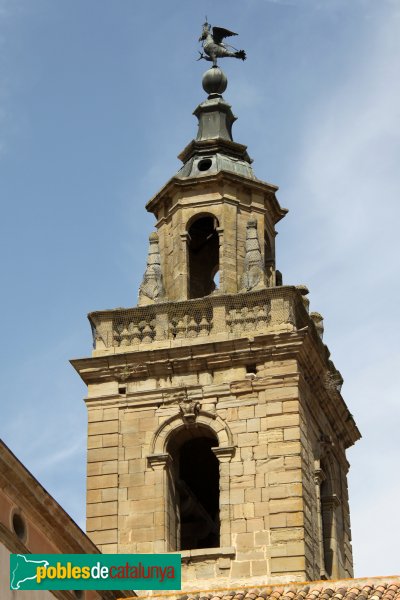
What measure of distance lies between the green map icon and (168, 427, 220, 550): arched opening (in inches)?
312

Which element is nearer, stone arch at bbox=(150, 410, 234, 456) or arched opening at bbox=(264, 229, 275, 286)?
stone arch at bbox=(150, 410, 234, 456)

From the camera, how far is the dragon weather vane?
127ft

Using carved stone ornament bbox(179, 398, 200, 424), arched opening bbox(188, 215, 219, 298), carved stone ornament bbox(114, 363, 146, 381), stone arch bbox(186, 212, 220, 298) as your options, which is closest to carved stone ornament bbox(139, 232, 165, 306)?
stone arch bbox(186, 212, 220, 298)

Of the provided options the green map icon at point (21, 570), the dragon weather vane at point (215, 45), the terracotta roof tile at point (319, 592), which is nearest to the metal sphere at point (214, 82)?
the dragon weather vane at point (215, 45)

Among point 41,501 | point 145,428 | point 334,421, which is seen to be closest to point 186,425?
point 145,428

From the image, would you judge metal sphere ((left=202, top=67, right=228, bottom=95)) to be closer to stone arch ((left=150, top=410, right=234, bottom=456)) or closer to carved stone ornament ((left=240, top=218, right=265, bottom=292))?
carved stone ornament ((left=240, top=218, right=265, bottom=292))

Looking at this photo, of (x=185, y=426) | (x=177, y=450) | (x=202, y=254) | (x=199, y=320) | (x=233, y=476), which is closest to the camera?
(x=233, y=476)

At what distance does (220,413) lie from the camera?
3353 centimetres

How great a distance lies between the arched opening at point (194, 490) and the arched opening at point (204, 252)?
281cm

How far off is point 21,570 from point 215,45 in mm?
16006

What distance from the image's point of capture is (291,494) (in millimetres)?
32531

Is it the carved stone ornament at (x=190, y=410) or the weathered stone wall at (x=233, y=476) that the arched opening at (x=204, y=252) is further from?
the carved stone ornament at (x=190, y=410)

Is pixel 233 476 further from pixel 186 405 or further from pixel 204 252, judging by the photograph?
pixel 204 252

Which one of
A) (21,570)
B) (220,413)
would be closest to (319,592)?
(21,570)
